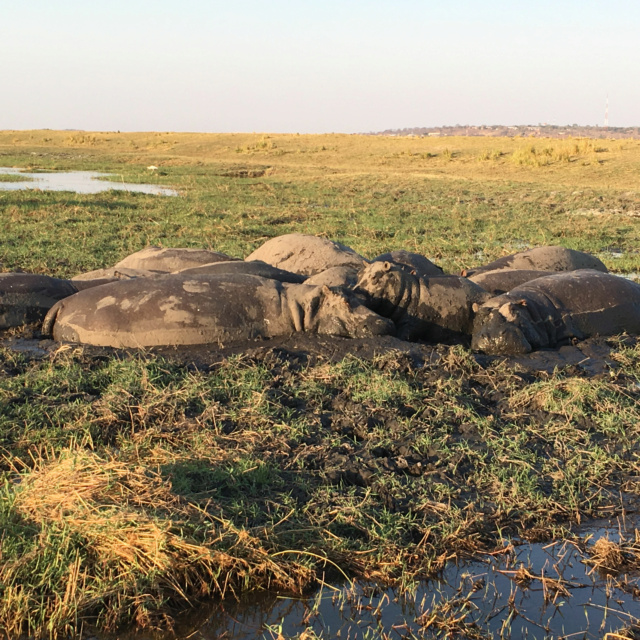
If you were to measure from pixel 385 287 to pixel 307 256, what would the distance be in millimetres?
2363

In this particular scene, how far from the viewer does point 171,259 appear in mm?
9039

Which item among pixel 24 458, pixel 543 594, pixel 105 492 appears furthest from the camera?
pixel 24 458

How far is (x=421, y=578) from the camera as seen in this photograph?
3645 millimetres

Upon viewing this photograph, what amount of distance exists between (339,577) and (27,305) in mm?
4987

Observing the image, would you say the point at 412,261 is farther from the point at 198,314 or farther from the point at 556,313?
the point at 198,314

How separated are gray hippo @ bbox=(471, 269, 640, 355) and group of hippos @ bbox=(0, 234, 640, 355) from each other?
0.01 meters

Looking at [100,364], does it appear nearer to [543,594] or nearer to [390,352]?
[390,352]

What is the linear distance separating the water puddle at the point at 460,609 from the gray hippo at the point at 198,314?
3.55 meters

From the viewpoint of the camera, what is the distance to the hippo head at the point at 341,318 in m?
6.97

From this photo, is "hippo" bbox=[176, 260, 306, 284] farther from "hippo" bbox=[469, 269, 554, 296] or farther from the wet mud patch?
"hippo" bbox=[469, 269, 554, 296]

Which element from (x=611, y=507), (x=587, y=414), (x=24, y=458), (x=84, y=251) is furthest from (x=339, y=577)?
(x=84, y=251)

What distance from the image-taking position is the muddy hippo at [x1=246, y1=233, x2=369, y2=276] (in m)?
9.31

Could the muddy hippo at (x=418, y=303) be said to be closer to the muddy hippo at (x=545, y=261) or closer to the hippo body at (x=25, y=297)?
the muddy hippo at (x=545, y=261)

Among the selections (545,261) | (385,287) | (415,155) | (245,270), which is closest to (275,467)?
(385,287)
